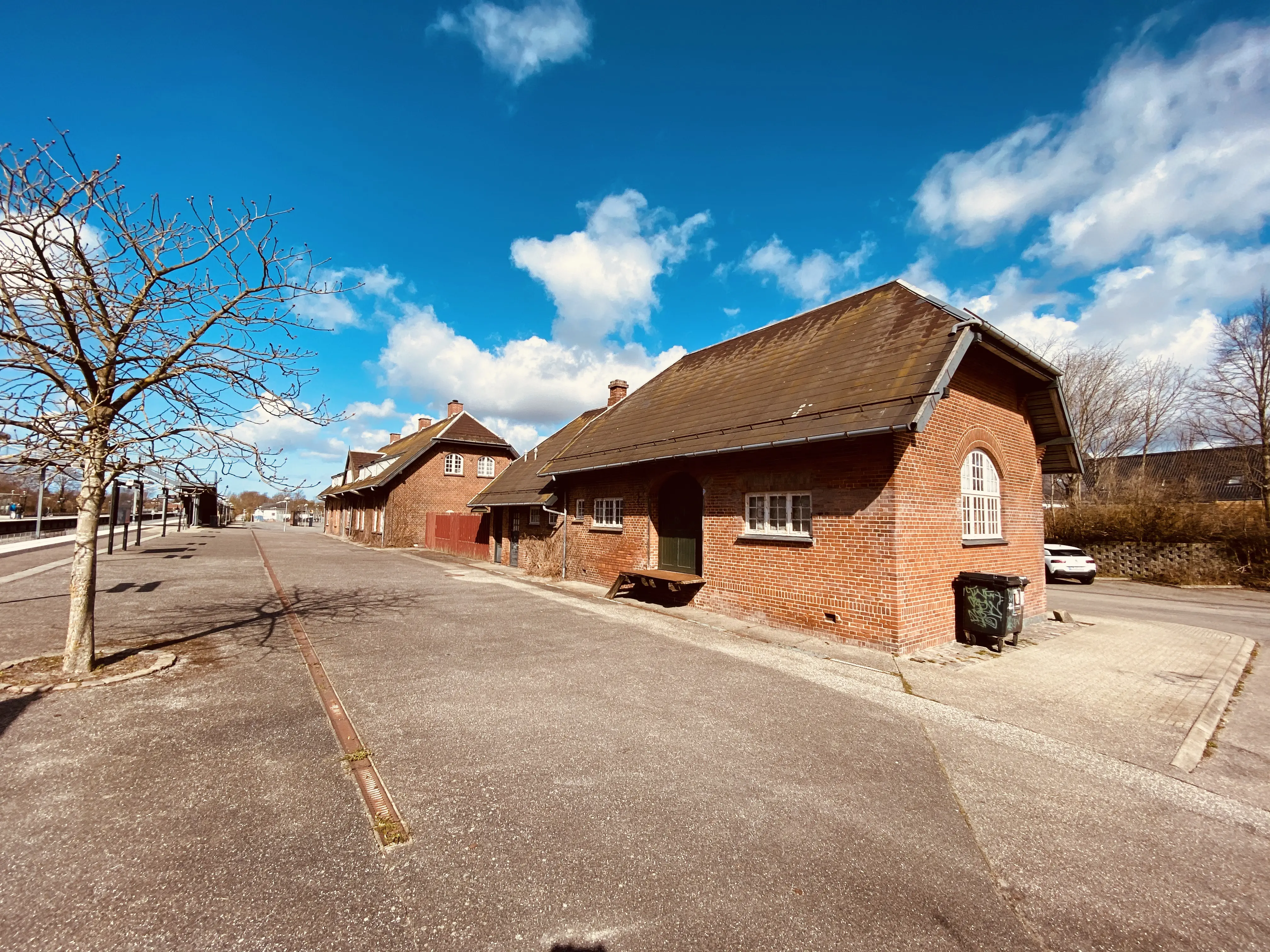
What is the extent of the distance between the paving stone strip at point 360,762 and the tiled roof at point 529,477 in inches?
432

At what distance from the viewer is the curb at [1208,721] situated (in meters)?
4.96

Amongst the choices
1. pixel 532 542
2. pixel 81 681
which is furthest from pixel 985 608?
pixel 532 542

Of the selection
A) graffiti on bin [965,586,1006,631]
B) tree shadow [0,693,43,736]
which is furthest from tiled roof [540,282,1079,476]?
tree shadow [0,693,43,736]

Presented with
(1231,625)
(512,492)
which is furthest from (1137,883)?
(512,492)

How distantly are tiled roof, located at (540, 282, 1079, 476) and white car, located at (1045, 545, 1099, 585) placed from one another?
318 inches

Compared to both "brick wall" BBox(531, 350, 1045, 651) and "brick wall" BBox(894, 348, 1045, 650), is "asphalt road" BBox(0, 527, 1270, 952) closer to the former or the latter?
"brick wall" BBox(531, 350, 1045, 651)

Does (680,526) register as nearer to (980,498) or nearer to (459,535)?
(980,498)

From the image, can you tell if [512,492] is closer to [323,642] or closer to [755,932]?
[323,642]

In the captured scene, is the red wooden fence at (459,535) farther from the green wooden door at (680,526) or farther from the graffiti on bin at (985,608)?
the graffiti on bin at (985,608)

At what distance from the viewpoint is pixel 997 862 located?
3.38 m

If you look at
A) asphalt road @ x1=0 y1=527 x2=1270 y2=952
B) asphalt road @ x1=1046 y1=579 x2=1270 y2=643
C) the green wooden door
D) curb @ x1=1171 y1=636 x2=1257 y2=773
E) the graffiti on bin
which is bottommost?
asphalt road @ x1=1046 y1=579 x2=1270 y2=643

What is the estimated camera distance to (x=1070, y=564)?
65.0 ft

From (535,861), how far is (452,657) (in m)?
4.74

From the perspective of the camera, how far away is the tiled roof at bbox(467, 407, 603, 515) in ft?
60.9
